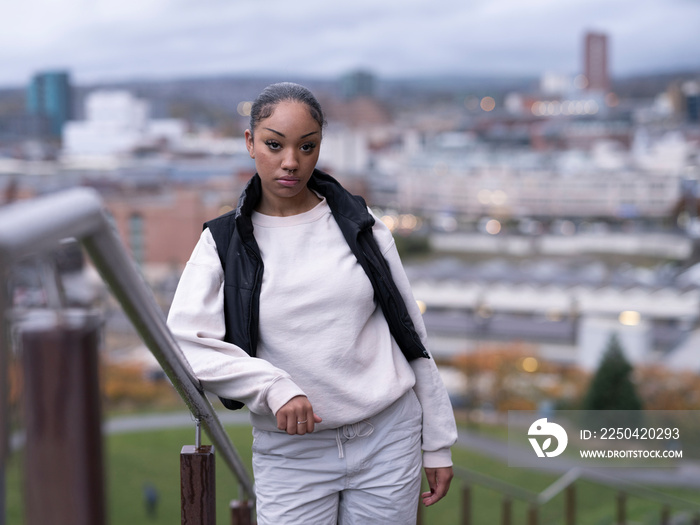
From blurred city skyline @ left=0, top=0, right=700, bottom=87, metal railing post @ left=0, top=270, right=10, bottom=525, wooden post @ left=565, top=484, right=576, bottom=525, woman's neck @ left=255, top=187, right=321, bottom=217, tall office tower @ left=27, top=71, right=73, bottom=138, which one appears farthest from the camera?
blurred city skyline @ left=0, top=0, right=700, bottom=87

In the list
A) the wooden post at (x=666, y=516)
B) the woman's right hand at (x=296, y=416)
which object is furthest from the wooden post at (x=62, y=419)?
the wooden post at (x=666, y=516)

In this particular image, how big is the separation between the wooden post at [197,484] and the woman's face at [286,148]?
0.76ft

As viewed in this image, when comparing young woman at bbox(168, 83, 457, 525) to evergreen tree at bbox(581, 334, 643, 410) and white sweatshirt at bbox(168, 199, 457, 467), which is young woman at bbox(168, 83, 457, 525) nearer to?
white sweatshirt at bbox(168, 199, 457, 467)

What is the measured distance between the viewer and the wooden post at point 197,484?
697 mm

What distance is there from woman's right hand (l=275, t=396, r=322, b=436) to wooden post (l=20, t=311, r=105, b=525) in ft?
1.07

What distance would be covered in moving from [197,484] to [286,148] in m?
0.30

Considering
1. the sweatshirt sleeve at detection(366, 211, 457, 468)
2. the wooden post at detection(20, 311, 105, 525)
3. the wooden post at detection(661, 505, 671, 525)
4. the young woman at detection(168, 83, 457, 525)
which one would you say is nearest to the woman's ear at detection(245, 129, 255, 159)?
the young woman at detection(168, 83, 457, 525)

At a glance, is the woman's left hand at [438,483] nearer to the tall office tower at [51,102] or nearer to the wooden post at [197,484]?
the wooden post at [197,484]

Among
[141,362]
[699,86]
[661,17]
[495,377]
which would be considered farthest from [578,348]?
[661,17]

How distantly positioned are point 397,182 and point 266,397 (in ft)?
116

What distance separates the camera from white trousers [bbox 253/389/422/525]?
703 mm

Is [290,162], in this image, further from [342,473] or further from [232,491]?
[232,491]

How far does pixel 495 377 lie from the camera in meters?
12.7

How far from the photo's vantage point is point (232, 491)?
1.12m
